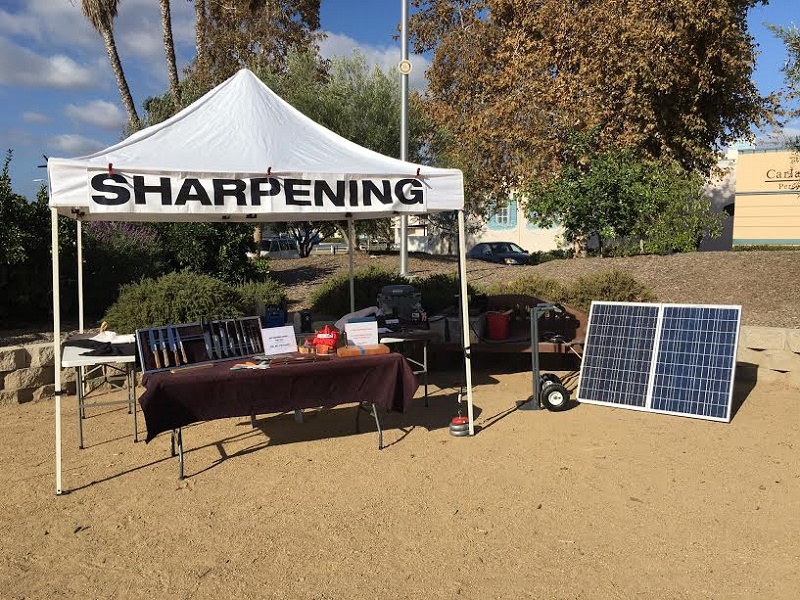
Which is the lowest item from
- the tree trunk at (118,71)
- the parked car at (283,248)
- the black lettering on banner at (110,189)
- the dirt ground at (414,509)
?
the dirt ground at (414,509)

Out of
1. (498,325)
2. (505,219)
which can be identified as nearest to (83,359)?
(498,325)

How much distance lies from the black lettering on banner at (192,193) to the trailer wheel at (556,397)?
3.58 meters

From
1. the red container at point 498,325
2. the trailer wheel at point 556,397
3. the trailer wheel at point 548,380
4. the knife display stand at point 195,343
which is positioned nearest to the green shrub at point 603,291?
the red container at point 498,325

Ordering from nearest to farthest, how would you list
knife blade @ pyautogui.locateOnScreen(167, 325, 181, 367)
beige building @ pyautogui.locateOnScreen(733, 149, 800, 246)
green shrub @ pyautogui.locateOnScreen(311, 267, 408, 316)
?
knife blade @ pyautogui.locateOnScreen(167, 325, 181, 367) → green shrub @ pyautogui.locateOnScreen(311, 267, 408, 316) → beige building @ pyautogui.locateOnScreen(733, 149, 800, 246)

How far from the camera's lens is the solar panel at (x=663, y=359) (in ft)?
19.7

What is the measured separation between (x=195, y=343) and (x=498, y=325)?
3412 millimetres

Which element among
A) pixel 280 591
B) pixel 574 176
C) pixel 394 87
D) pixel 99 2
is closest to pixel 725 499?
pixel 280 591

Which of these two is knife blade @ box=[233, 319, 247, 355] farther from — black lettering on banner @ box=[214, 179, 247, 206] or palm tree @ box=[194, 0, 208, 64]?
palm tree @ box=[194, 0, 208, 64]

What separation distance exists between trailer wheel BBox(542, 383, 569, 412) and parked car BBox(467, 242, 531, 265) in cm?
2098

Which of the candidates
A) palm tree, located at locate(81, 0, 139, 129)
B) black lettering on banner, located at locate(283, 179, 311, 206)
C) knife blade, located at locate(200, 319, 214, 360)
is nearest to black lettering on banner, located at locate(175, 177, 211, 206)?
black lettering on banner, located at locate(283, 179, 311, 206)

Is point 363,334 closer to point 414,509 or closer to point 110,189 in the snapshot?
point 414,509

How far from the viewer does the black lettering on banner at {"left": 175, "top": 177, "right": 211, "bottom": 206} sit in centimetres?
471

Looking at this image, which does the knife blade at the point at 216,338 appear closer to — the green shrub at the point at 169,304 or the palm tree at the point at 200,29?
the green shrub at the point at 169,304

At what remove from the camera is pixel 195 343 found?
565 centimetres
